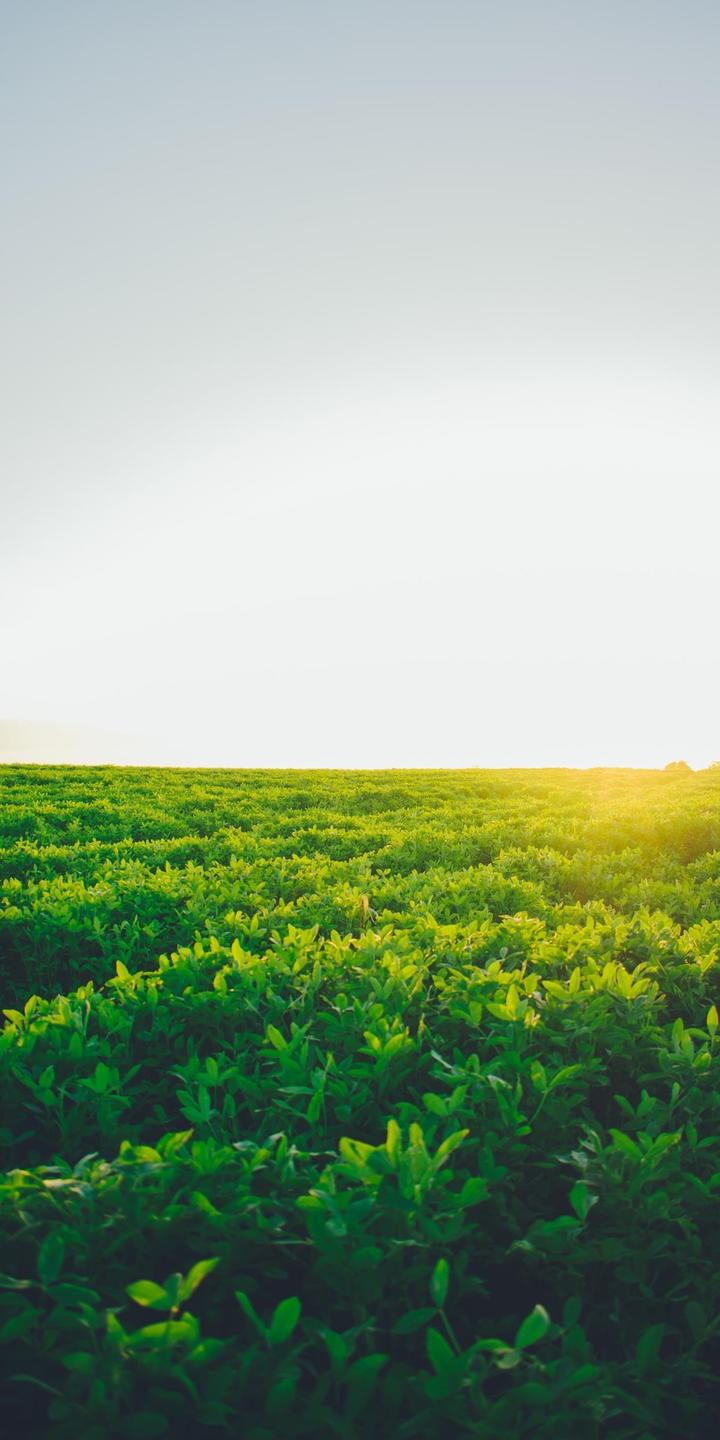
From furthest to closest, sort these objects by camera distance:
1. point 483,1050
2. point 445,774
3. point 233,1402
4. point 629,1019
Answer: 1. point 445,774
2. point 629,1019
3. point 483,1050
4. point 233,1402

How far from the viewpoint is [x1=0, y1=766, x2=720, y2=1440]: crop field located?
1.65m

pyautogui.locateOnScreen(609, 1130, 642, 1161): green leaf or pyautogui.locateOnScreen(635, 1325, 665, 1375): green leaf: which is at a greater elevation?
pyautogui.locateOnScreen(609, 1130, 642, 1161): green leaf

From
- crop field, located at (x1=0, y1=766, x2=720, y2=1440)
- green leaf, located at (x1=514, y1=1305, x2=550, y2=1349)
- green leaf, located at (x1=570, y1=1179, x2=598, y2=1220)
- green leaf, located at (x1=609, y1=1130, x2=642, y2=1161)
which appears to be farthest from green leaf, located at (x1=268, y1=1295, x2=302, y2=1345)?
green leaf, located at (x1=609, y1=1130, x2=642, y2=1161)

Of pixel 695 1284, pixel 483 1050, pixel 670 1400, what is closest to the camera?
pixel 670 1400

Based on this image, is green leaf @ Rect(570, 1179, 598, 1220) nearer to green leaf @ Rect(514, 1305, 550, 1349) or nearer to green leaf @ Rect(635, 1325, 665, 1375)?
green leaf @ Rect(635, 1325, 665, 1375)

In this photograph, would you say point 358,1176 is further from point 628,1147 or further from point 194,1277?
point 628,1147

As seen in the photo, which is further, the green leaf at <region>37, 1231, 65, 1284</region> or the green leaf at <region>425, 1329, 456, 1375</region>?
the green leaf at <region>37, 1231, 65, 1284</region>

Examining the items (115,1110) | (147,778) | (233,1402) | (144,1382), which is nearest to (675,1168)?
(233,1402)

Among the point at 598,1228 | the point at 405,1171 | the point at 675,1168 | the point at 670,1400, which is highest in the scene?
the point at 405,1171

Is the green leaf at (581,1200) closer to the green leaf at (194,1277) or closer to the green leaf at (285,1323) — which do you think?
the green leaf at (285,1323)

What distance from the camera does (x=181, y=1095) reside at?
104 inches

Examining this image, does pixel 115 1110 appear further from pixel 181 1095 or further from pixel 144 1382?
pixel 144 1382

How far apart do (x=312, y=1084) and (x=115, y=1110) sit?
0.85m

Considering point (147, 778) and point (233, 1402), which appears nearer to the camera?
point (233, 1402)
